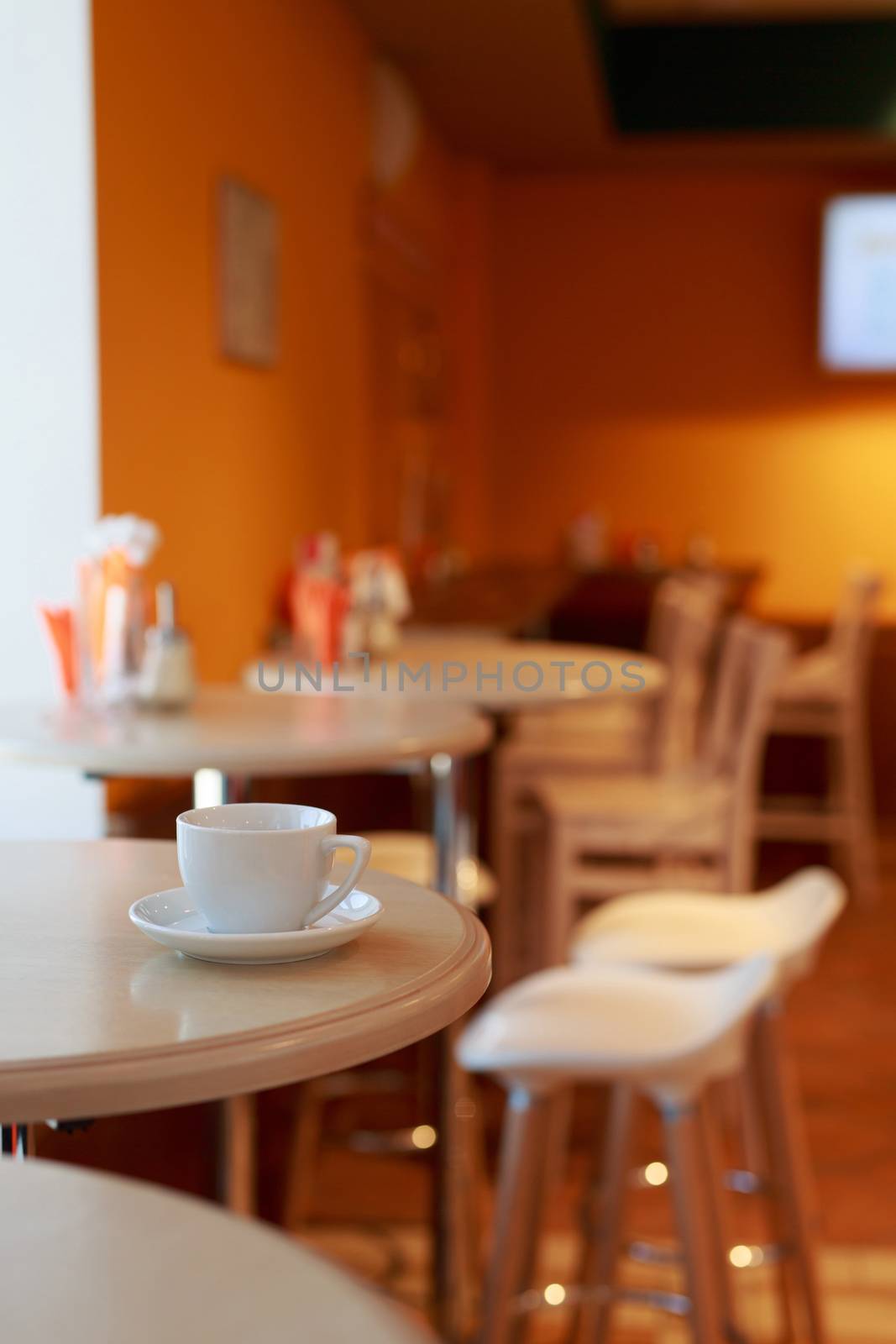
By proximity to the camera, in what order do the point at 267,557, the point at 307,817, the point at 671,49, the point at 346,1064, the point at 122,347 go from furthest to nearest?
the point at 671,49 → the point at 267,557 → the point at 122,347 → the point at 307,817 → the point at 346,1064

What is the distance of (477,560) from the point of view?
24.0 ft

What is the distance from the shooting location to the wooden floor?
8.24 ft

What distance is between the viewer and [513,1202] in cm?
185

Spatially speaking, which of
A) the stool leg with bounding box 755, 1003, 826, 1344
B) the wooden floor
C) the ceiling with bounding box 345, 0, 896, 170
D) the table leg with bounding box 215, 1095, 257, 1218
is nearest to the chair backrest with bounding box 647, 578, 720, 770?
the wooden floor

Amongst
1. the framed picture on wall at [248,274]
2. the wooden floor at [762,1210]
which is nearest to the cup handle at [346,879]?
the wooden floor at [762,1210]

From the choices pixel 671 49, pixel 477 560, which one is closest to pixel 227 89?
pixel 671 49

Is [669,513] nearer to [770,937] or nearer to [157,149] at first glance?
[157,149]

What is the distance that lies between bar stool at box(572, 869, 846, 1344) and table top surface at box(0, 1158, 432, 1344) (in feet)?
3.66

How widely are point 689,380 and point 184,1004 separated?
268 inches

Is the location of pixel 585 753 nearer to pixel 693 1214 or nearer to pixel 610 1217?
pixel 610 1217

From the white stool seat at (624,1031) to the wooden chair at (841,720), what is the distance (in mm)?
3550

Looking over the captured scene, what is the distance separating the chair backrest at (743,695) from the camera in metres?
3.04

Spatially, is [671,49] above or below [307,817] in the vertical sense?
above

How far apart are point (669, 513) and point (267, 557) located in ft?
12.6
